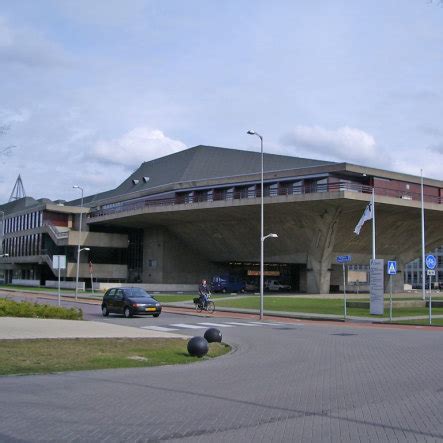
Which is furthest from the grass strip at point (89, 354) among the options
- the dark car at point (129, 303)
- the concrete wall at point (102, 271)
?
the concrete wall at point (102, 271)

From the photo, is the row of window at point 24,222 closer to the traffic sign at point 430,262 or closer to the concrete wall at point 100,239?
the concrete wall at point 100,239

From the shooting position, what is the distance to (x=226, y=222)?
62125mm

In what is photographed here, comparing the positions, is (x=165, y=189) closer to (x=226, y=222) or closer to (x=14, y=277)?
(x=226, y=222)

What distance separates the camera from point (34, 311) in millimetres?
24672

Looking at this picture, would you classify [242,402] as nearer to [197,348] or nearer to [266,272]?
[197,348]

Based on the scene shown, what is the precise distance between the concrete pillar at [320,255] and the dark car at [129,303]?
2973cm

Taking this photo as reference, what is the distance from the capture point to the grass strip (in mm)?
11859

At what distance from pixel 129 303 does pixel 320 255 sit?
1305 inches

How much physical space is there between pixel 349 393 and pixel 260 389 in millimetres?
1489

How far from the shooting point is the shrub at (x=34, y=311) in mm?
24125

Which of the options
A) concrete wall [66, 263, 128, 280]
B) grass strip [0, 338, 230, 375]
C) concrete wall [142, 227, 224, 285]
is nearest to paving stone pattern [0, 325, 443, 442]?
grass strip [0, 338, 230, 375]

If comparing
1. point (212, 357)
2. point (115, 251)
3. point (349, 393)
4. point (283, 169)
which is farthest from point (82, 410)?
point (115, 251)

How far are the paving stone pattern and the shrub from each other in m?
12.0

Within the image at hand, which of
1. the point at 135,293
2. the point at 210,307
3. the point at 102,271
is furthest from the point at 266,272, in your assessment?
the point at 135,293
